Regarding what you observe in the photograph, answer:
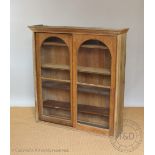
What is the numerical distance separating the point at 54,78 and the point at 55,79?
239 millimetres

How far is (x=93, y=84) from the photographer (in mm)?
3373

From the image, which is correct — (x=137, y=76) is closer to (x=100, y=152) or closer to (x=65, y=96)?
(x=65, y=96)

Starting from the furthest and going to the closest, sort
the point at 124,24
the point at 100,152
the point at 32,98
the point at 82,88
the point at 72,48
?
the point at 32,98 < the point at 124,24 < the point at 82,88 < the point at 72,48 < the point at 100,152

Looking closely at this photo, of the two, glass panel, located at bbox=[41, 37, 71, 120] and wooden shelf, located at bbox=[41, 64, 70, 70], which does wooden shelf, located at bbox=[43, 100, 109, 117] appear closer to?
glass panel, located at bbox=[41, 37, 71, 120]

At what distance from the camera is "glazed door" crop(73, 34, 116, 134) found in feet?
10.6

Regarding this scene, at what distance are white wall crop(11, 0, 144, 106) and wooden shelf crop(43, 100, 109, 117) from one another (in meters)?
0.79

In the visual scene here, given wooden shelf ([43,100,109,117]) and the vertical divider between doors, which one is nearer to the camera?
the vertical divider between doors

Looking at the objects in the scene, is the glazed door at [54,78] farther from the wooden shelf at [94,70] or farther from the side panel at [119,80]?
the side panel at [119,80]

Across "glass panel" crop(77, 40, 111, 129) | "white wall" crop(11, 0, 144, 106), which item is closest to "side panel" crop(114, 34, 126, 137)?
"glass panel" crop(77, 40, 111, 129)

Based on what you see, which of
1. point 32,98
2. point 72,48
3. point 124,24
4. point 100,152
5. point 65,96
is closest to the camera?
point 100,152

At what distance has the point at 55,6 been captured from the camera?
413cm

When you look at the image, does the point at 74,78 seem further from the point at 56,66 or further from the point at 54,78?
the point at 54,78

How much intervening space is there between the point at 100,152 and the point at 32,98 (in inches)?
72.1
